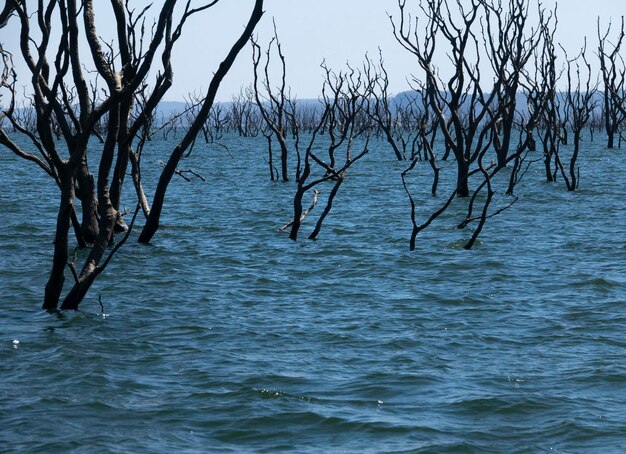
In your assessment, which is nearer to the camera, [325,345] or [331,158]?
[325,345]

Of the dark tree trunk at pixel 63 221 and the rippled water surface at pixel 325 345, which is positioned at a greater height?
the dark tree trunk at pixel 63 221

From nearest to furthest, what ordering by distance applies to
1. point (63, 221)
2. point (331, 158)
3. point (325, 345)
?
point (325, 345) → point (63, 221) → point (331, 158)

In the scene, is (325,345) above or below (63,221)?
below

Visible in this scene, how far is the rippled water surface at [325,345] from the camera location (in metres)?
4.52

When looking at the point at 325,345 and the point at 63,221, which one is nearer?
the point at 325,345

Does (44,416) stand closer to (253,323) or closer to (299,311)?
(253,323)

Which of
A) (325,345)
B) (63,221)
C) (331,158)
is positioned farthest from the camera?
(331,158)

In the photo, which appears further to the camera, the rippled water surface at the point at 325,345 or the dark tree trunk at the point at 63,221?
the dark tree trunk at the point at 63,221

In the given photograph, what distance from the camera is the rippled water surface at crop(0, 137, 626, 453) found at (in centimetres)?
452

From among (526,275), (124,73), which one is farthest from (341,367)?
(526,275)

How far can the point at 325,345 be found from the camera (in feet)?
20.3

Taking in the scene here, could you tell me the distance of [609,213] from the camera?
13.9m

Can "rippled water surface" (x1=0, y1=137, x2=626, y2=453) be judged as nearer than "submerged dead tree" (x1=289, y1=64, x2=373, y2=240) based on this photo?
Yes

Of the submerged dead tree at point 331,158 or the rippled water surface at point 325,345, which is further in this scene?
the submerged dead tree at point 331,158
